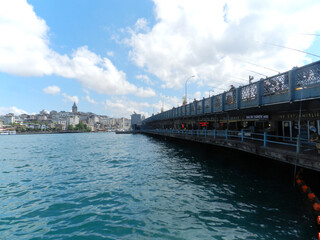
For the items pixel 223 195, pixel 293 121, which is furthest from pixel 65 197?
pixel 293 121

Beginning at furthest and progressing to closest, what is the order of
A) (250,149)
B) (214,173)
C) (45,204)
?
(214,173), (250,149), (45,204)

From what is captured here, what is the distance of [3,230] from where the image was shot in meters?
6.46

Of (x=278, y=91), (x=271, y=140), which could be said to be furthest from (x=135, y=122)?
(x=278, y=91)

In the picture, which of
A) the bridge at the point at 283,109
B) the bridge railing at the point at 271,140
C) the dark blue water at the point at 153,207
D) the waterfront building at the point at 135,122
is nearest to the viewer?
the dark blue water at the point at 153,207

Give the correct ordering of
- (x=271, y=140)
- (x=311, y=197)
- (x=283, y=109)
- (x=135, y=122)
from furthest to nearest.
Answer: (x=135, y=122) < (x=271, y=140) < (x=283, y=109) < (x=311, y=197)

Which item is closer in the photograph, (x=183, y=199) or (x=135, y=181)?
(x=183, y=199)

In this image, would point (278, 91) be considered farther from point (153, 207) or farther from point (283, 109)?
point (153, 207)

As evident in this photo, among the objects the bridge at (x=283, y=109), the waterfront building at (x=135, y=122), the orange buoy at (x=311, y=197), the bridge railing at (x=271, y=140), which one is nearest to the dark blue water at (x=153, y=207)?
the orange buoy at (x=311, y=197)

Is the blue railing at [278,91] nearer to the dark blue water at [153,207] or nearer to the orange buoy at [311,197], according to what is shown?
the orange buoy at [311,197]

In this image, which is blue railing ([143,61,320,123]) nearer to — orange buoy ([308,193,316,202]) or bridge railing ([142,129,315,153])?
bridge railing ([142,129,315,153])

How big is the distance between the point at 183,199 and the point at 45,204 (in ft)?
22.1

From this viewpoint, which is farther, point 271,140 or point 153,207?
point 271,140

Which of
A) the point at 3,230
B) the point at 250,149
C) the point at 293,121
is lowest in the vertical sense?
the point at 3,230

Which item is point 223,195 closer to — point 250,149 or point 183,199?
point 183,199
